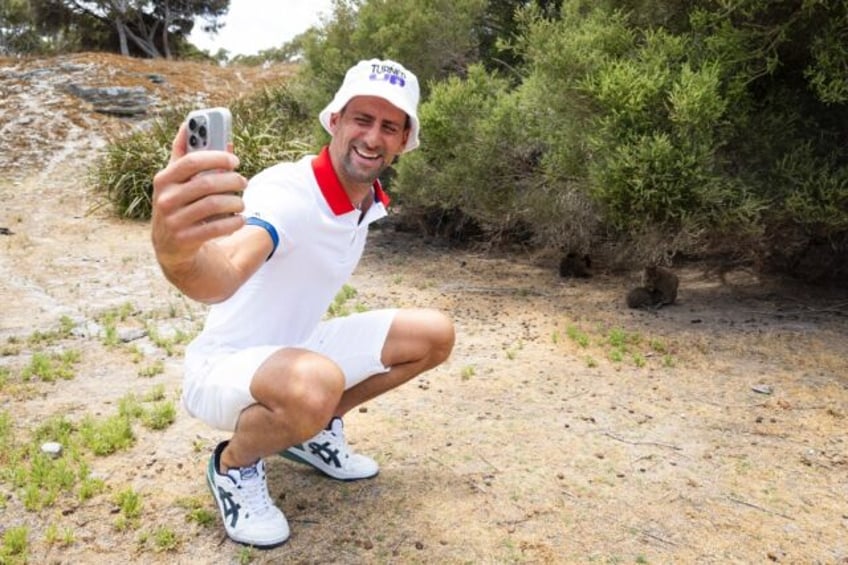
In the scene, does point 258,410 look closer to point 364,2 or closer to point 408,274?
point 408,274

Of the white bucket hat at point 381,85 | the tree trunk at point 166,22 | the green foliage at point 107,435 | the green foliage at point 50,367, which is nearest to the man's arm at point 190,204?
the white bucket hat at point 381,85

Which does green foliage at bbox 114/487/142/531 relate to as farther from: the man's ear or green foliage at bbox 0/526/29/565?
the man's ear

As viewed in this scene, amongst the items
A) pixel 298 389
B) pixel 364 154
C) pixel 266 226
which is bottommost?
pixel 298 389

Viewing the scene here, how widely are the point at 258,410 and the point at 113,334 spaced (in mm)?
2897

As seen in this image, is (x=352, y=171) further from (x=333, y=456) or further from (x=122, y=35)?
(x=122, y=35)

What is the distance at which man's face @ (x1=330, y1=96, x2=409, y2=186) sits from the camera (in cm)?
237

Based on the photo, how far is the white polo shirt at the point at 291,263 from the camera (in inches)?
87.7

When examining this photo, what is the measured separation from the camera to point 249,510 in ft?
7.67

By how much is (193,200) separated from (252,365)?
0.90 m

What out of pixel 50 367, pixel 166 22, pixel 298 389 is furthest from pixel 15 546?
pixel 166 22

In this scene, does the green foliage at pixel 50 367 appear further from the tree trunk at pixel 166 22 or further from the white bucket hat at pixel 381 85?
the tree trunk at pixel 166 22

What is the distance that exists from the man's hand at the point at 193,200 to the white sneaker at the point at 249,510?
116 centimetres

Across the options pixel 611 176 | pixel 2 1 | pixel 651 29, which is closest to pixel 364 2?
pixel 651 29

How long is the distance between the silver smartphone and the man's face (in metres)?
0.97
